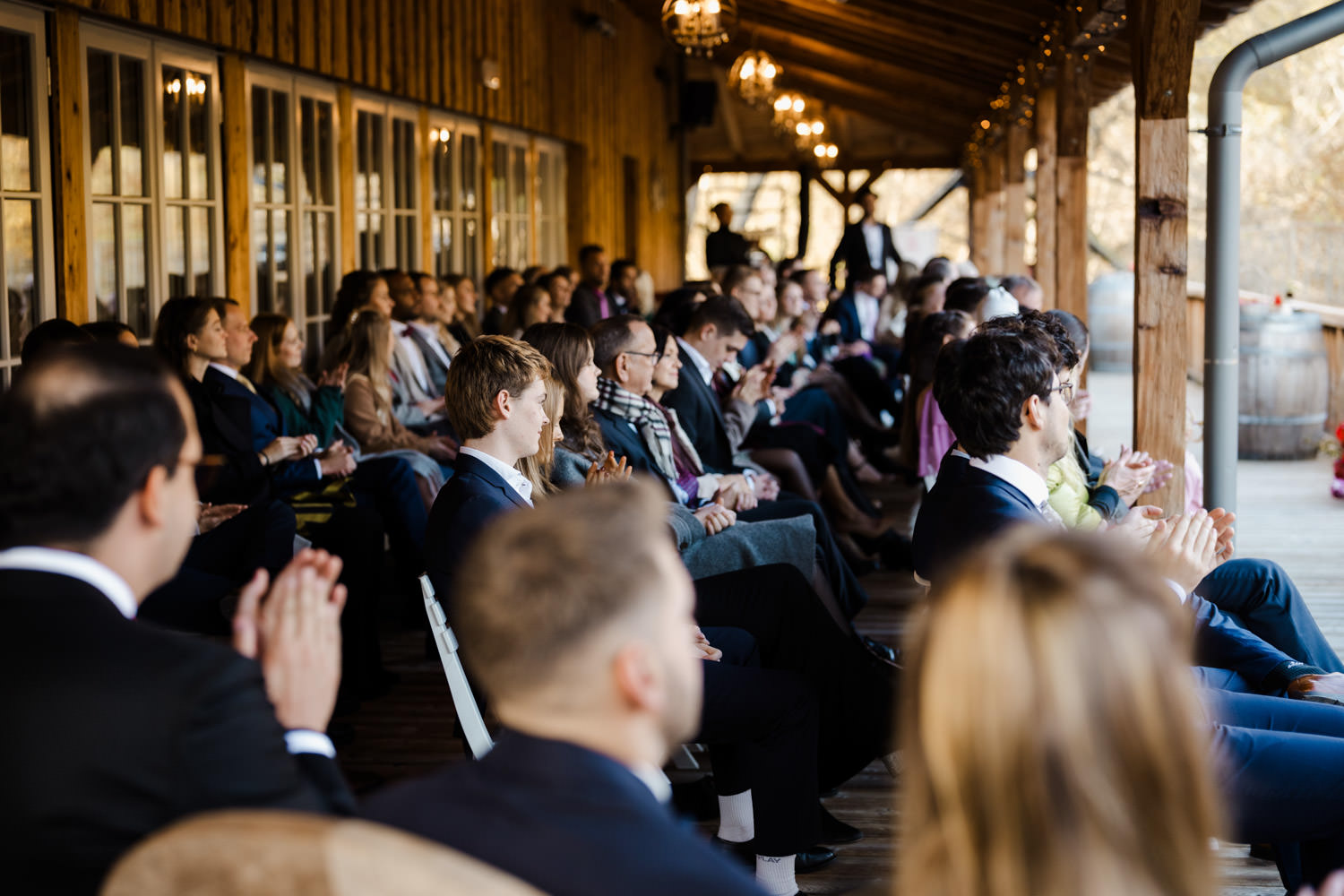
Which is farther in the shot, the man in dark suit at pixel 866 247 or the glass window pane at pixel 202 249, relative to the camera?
the man in dark suit at pixel 866 247

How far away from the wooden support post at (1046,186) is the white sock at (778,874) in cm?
568

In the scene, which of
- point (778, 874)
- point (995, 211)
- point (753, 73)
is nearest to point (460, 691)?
point (778, 874)

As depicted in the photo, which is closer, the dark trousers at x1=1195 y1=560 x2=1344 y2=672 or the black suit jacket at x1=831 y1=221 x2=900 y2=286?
the dark trousers at x1=1195 y1=560 x2=1344 y2=672

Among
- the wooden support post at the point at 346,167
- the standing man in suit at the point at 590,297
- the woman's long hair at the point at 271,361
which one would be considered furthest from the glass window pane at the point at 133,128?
the standing man in suit at the point at 590,297

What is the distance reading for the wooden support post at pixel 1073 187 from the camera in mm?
6465

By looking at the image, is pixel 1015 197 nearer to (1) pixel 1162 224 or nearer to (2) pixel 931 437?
(2) pixel 931 437

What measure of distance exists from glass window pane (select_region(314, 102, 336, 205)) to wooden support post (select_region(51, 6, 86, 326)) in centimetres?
225

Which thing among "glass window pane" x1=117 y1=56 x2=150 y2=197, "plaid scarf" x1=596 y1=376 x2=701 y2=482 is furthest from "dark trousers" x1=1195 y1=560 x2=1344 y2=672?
"glass window pane" x1=117 y1=56 x2=150 y2=197

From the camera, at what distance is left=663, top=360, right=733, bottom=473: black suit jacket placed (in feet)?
17.0

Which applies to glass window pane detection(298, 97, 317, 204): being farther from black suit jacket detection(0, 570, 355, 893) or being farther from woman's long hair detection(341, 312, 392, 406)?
black suit jacket detection(0, 570, 355, 893)

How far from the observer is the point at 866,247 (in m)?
13.8

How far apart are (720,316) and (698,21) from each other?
133 cm

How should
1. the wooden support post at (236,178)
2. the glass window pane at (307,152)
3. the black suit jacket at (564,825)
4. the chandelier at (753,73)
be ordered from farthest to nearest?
1. the chandelier at (753,73)
2. the glass window pane at (307,152)
3. the wooden support post at (236,178)
4. the black suit jacket at (564,825)

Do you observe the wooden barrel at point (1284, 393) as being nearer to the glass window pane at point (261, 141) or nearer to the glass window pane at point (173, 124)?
the glass window pane at point (261, 141)
